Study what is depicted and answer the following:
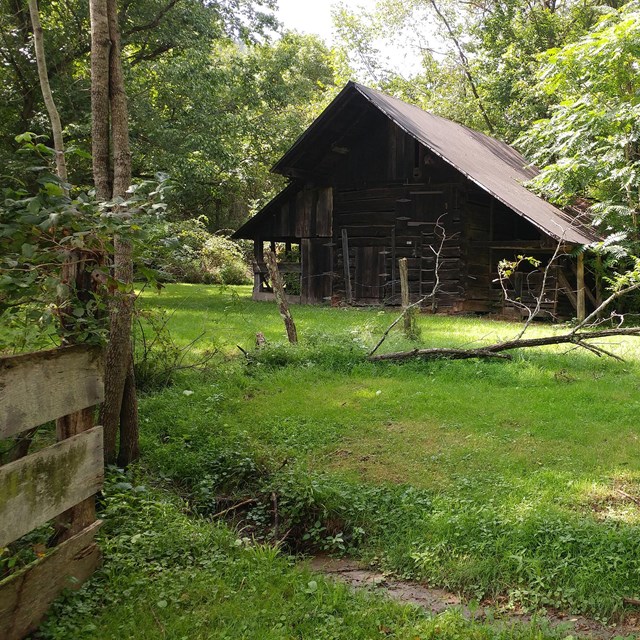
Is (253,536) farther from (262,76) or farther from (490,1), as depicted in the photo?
(490,1)

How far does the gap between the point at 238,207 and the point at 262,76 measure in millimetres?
17970

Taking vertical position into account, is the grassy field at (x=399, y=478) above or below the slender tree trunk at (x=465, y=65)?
below

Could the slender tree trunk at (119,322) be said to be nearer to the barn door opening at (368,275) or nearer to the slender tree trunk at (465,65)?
the barn door opening at (368,275)

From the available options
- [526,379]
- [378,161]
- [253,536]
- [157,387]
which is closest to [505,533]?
[253,536]

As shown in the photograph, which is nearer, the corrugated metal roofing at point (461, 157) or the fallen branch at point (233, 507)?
the fallen branch at point (233, 507)

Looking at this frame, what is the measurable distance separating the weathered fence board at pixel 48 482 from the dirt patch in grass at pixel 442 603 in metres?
1.64

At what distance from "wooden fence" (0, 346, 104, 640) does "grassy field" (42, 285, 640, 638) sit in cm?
24

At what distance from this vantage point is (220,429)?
6.39 meters

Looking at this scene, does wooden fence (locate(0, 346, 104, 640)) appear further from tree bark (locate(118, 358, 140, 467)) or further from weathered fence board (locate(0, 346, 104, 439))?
tree bark (locate(118, 358, 140, 467))

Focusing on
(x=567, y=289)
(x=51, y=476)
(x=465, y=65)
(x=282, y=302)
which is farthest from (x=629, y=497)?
(x=465, y=65)

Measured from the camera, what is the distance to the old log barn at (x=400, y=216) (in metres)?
16.6

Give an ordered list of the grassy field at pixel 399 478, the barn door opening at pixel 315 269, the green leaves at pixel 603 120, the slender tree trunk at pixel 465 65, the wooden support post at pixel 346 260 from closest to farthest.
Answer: the grassy field at pixel 399 478, the green leaves at pixel 603 120, the wooden support post at pixel 346 260, the barn door opening at pixel 315 269, the slender tree trunk at pixel 465 65

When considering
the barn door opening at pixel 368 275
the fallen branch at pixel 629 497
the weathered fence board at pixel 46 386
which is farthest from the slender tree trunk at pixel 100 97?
the barn door opening at pixel 368 275

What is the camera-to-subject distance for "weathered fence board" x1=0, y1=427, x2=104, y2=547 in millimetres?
2852
